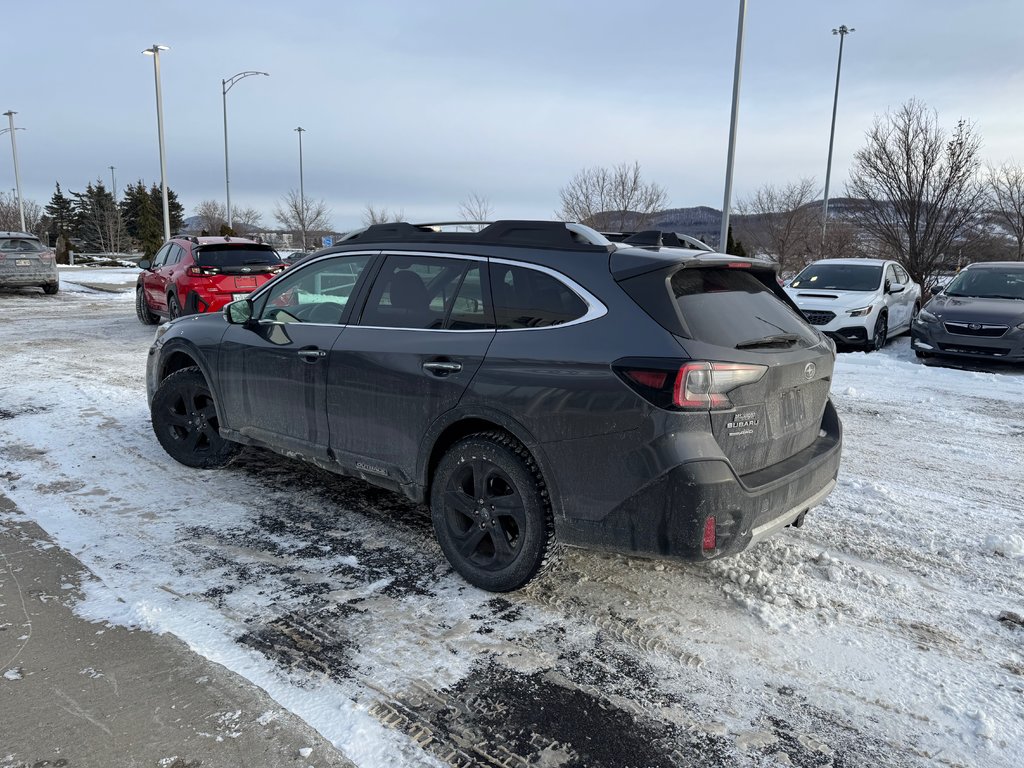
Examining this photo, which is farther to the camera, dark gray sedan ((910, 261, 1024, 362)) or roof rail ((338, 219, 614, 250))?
dark gray sedan ((910, 261, 1024, 362))

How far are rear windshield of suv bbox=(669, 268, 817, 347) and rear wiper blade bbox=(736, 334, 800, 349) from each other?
19 millimetres

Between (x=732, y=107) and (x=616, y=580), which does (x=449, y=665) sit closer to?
(x=616, y=580)

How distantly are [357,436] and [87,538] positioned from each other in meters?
1.63

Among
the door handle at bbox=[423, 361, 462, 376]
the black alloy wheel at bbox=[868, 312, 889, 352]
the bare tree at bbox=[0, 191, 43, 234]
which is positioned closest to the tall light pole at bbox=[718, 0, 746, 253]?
the black alloy wheel at bbox=[868, 312, 889, 352]

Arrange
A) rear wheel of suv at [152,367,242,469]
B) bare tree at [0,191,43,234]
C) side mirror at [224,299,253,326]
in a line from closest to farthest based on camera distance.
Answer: side mirror at [224,299,253,326], rear wheel of suv at [152,367,242,469], bare tree at [0,191,43,234]

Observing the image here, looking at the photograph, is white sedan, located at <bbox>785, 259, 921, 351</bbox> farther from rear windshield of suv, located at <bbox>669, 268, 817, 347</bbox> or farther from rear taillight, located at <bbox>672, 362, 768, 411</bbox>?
rear taillight, located at <bbox>672, 362, 768, 411</bbox>

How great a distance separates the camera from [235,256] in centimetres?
1268

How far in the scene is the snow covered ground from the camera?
→ 2.66 metres

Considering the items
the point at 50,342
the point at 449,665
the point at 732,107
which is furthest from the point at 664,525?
the point at 732,107

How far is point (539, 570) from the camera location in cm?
348

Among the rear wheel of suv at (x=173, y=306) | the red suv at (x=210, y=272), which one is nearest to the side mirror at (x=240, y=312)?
the red suv at (x=210, y=272)

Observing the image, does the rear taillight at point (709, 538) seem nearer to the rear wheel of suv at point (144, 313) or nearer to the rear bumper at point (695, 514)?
the rear bumper at point (695, 514)

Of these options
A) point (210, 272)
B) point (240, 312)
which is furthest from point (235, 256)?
point (240, 312)

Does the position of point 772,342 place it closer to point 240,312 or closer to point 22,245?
point 240,312
